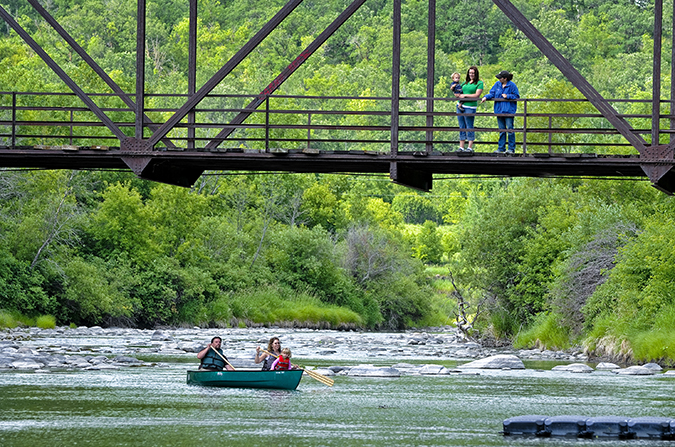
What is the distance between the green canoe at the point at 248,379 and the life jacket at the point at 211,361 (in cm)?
68

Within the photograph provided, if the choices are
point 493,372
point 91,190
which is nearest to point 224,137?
point 493,372

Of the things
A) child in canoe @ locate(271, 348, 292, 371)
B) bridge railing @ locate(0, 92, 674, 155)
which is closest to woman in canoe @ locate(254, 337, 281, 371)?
child in canoe @ locate(271, 348, 292, 371)

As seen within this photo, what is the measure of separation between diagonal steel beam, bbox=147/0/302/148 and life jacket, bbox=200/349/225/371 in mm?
7175

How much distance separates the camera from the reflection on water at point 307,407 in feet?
64.0

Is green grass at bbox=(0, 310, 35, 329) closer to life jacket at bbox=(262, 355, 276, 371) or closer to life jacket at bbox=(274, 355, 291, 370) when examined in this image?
life jacket at bbox=(262, 355, 276, 371)

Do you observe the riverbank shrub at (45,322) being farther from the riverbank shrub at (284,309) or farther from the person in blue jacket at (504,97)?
the person in blue jacket at (504,97)

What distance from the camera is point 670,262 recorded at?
3656cm

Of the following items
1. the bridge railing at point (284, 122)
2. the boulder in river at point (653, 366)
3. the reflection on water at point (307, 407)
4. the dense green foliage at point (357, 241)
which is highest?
the bridge railing at point (284, 122)

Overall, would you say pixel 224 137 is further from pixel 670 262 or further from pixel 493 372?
pixel 670 262

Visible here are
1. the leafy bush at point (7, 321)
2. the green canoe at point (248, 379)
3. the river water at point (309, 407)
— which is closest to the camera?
the river water at point (309, 407)

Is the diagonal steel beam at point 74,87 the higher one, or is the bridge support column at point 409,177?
the diagonal steel beam at point 74,87

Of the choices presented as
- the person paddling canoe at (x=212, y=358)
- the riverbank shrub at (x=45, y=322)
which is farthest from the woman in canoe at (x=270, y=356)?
the riverbank shrub at (x=45, y=322)

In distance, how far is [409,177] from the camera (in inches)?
973

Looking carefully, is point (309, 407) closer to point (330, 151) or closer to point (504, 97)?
point (330, 151)
